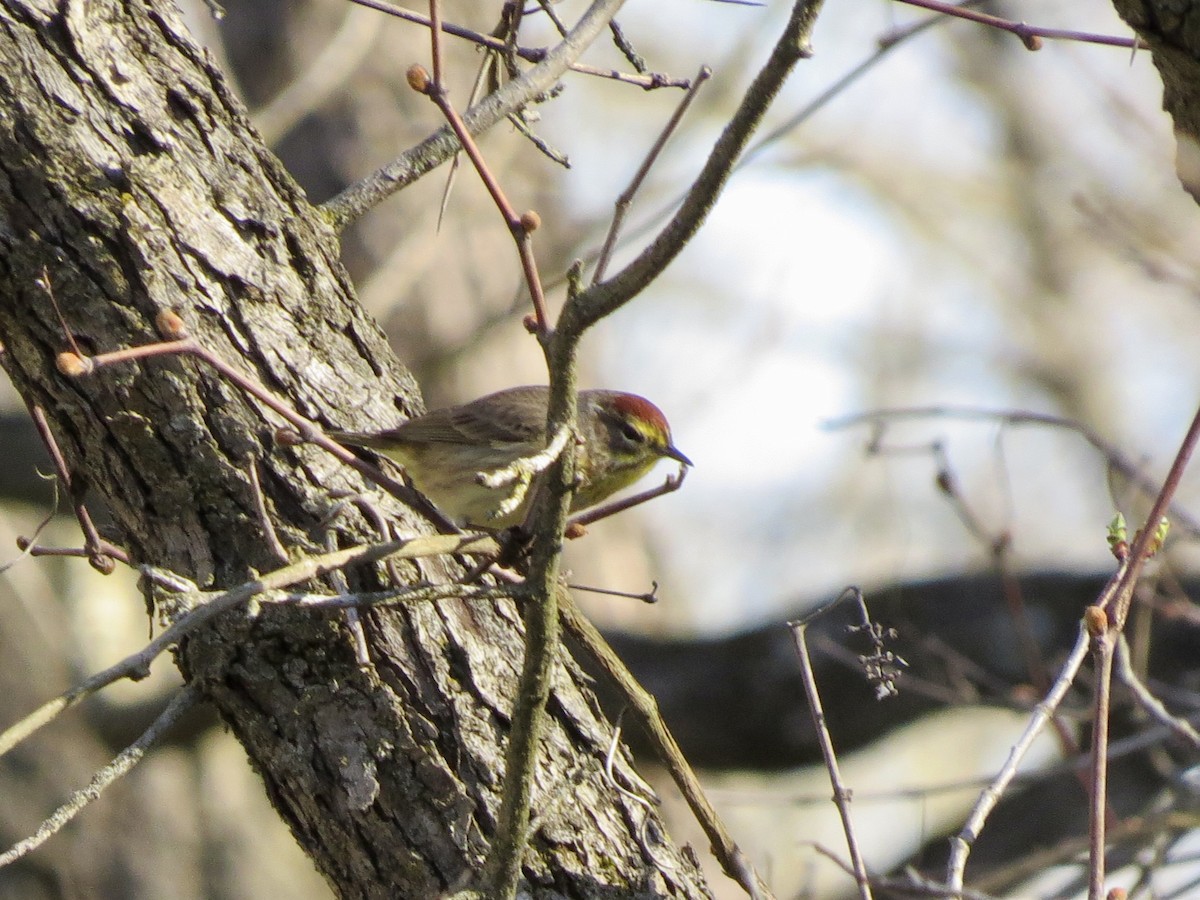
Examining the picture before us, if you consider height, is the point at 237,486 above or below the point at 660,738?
above

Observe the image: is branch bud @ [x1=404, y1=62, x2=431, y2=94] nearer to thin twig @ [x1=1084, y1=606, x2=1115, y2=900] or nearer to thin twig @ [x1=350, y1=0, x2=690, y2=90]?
thin twig @ [x1=350, y1=0, x2=690, y2=90]

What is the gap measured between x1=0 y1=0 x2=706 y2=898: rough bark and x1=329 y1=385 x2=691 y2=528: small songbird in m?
1.48

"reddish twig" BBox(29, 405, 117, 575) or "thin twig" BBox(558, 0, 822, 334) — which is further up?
"thin twig" BBox(558, 0, 822, 334)

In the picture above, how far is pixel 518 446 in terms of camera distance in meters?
6.26

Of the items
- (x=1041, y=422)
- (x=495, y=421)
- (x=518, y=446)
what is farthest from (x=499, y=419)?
(x=1041, y=422)

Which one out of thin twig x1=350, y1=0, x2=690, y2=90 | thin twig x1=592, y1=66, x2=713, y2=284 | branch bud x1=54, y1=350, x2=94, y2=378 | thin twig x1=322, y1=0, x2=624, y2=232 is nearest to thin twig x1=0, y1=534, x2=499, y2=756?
branch bud x1=54, y1=350, x2=94, y2=378

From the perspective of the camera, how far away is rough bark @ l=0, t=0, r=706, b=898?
10.9 feet

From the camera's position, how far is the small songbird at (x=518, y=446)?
5.46 m

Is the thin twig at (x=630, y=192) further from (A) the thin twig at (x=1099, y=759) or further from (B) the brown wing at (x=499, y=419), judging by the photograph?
(B) the brown wing at (x=499, y=419)

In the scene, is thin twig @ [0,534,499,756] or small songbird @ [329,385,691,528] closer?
thin twig @ [0,534,499,756]

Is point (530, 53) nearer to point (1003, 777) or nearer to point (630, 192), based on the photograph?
point (630, 192)

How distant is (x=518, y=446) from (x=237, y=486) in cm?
291

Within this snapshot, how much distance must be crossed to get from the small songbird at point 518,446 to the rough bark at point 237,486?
58.5 inches

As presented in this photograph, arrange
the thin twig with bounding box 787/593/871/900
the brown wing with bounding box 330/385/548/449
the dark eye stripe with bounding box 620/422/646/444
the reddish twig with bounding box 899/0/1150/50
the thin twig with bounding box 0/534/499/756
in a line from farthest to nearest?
the dark eye stripe with bounding box 620/422/646/444 → the brown wing with bounding box 330/385/548/449 → the reddish twig with bounding box 899/0/1150/50 → the thin twig with bounding box 787/593/871/900 → the thin twig with bounding box 0/534/499/756
